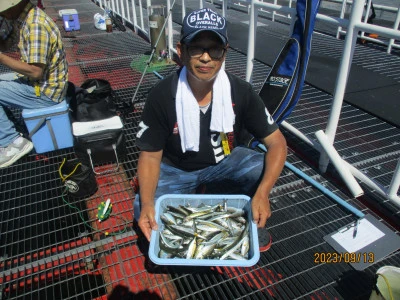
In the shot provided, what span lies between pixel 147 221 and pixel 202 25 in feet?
4.59

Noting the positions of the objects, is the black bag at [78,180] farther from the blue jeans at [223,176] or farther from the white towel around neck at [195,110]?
the white towel around neck at [195,110]

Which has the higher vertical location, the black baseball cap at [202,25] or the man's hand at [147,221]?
the black baseball cap at [202,25]

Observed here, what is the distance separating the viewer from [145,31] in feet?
25.0

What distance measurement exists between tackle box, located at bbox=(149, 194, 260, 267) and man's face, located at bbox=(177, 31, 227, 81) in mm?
908

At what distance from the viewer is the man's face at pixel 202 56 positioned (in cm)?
205

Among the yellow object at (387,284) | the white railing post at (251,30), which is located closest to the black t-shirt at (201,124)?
the yellow object at (387,284)

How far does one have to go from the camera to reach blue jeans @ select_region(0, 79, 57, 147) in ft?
10.8

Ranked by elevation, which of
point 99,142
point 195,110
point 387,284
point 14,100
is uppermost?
point 195,110

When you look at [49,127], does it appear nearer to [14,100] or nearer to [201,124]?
[14,100]

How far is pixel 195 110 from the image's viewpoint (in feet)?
7.41

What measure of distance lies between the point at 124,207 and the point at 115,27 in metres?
7.51
